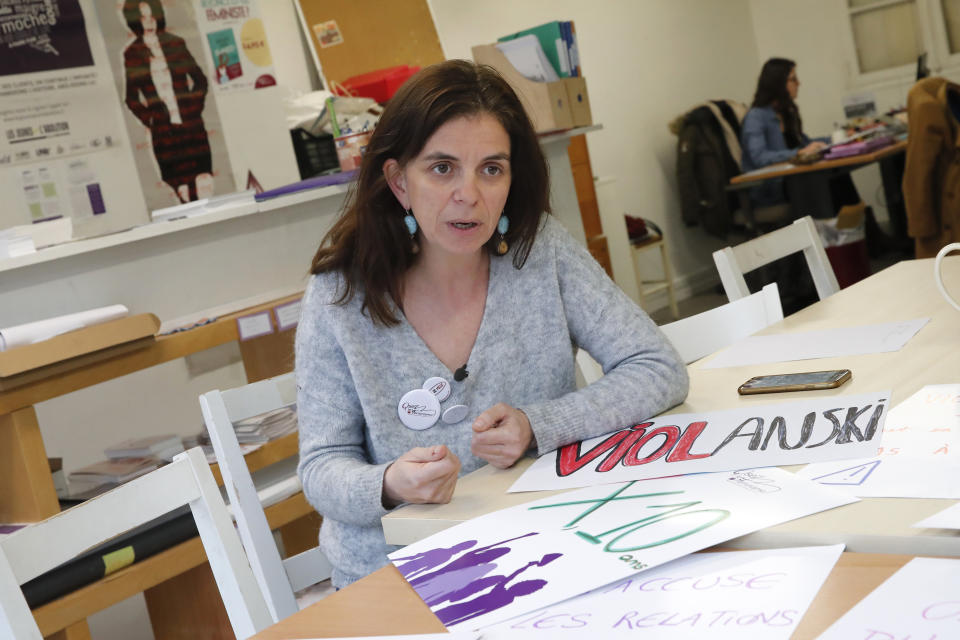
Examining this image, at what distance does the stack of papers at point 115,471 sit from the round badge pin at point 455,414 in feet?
3.86

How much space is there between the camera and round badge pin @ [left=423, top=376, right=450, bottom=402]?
154cm

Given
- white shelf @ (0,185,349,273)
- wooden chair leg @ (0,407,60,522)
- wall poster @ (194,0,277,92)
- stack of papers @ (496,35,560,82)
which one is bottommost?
wooden chair leg @ (0,407,60,522)

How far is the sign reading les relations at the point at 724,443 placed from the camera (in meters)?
1.14

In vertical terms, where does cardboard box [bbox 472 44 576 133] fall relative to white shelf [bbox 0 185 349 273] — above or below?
above

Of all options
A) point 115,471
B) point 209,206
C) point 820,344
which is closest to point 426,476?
point 820,344

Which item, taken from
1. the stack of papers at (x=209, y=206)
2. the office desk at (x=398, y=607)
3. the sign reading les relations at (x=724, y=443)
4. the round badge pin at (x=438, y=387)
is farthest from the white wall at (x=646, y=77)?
the office desk at (x=398, y=607)

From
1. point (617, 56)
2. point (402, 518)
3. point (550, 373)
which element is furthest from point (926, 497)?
point (617, 56)

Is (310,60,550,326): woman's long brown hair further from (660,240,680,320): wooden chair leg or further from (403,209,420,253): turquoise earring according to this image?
(660,240,680,320): wooden chair leg

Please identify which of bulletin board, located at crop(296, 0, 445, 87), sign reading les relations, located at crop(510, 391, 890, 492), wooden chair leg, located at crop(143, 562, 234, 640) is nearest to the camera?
sign reading les relations, located at crop(510, 391, 890, 492)

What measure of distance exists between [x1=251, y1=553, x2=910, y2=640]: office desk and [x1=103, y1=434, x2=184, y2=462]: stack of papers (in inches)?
65.5

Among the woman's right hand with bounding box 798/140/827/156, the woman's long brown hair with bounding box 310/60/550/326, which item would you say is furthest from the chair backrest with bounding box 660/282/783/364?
the woman's right hand with bounding box 798/140/827/156

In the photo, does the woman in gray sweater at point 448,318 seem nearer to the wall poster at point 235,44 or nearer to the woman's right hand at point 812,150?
the wall poster at point 235,44

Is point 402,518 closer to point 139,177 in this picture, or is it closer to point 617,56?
point 139,177

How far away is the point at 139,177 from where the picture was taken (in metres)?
3.42
